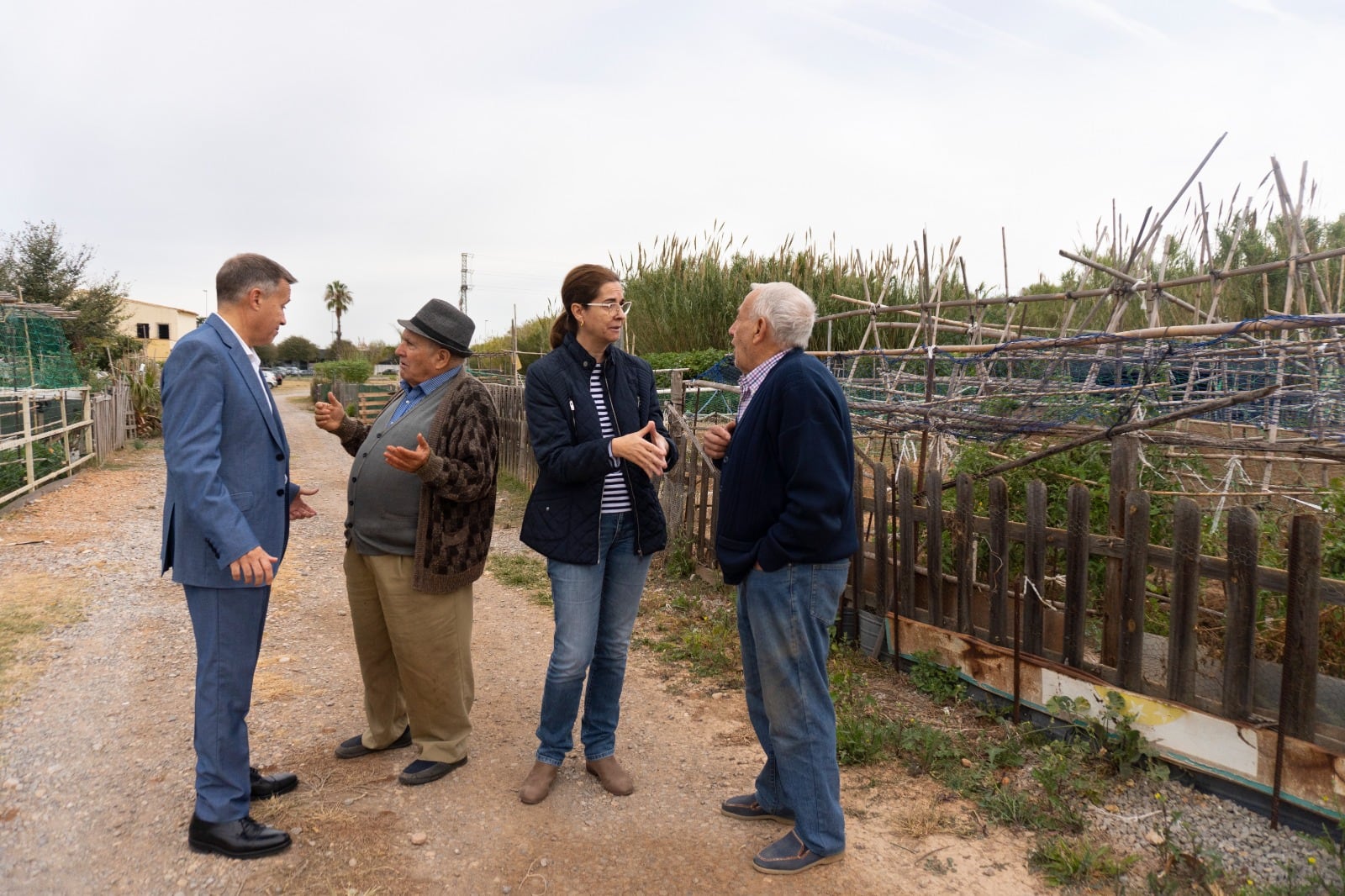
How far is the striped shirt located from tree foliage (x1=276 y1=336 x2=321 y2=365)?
101003 mm

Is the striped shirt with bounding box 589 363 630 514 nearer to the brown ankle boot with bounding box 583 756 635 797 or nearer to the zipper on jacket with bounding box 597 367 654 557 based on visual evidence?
the zipper on jacket with bounding box 597 367 654 557

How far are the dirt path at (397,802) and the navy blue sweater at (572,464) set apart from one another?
1021mm

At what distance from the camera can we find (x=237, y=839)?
2.80 m

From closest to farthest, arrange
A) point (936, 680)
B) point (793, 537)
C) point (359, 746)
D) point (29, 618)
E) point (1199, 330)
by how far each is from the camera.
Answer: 1. point (793, 537)
2. point (359, 746)
3. point (1199, 330)
4. point (936, 680)
5. point (29, 618)

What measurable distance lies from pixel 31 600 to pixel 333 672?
10.2 ft

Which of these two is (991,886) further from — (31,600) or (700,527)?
(31,600)

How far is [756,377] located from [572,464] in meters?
0.72

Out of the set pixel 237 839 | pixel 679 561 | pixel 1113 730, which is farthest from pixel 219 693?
pixel 679 561

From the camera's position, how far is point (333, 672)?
15.5 feet

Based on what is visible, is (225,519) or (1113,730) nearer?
(225,519)

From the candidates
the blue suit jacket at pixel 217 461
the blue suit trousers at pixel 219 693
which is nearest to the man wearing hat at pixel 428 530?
the blue suit jacket at pixel 217 461

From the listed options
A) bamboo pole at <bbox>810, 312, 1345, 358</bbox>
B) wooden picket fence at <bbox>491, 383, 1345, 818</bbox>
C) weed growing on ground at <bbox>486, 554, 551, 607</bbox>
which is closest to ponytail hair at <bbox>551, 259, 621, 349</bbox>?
wooden picket fence at <bbox>491, 383, 1345, 818</bbox>

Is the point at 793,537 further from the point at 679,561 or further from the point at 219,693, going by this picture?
the point at 679,561

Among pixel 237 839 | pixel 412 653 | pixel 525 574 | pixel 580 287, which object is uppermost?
pixel 580 287
